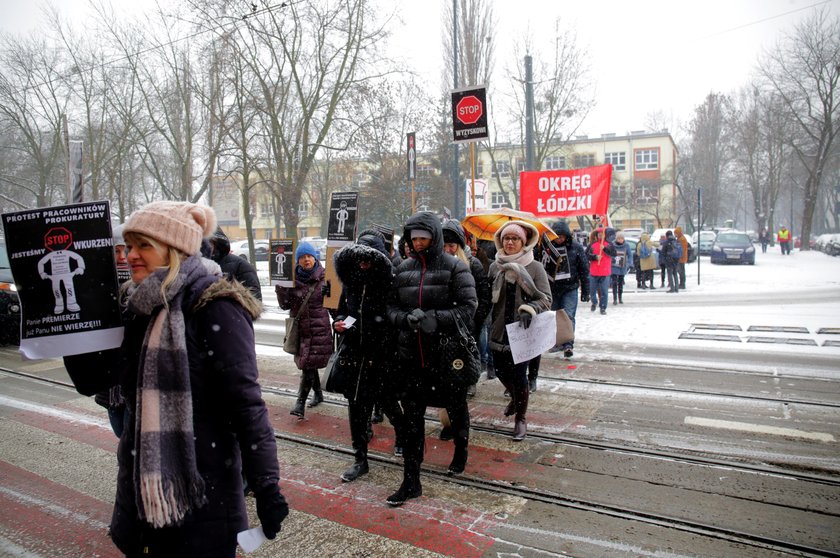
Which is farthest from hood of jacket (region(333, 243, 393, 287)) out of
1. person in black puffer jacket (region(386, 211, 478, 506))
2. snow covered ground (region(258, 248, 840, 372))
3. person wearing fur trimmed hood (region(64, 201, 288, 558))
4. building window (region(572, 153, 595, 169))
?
building window (region(572, 153, 595, 169))

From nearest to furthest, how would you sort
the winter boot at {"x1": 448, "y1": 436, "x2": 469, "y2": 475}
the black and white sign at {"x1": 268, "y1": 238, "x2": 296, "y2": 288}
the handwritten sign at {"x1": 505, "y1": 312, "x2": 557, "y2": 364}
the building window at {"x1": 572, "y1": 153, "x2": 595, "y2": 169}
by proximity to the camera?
the winter boot at {"x1": 448, "y1": 436, "x2": 469, "y2": 475} → the handwritten sign at {"x1": 505, "y1": 312, "x2": 557, "y2": 364} → the black and white sign at {"x1": 268, "y1": 238, "x2": 296, "y2": 288} → the building window at {"x1": 572, "y1": 153, "x2": 595, "y2": 169}

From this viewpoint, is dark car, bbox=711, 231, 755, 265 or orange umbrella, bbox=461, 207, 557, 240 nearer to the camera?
orange umbrella, bbox=461, 207, 557, 240

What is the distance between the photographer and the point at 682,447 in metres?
5.07

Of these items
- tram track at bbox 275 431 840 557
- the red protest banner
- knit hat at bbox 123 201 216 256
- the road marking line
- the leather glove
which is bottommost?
the road marking line

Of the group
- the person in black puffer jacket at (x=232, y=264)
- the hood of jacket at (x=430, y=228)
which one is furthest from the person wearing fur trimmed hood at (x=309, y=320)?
the hood of jacket at (x=430, y=228)

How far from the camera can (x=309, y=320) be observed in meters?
6.29

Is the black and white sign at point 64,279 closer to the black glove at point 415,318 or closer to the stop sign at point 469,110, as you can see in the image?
the black glove at point 415,318

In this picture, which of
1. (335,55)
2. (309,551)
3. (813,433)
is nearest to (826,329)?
(813,433)

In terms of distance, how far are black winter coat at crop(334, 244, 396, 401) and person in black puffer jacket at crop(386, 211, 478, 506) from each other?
0.56 ft

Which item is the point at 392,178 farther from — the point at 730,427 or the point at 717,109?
the point at 717,109

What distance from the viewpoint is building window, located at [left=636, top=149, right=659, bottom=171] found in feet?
216

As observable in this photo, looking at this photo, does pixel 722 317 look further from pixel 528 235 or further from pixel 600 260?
pixel 528 235

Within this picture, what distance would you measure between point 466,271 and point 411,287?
43 centimetres

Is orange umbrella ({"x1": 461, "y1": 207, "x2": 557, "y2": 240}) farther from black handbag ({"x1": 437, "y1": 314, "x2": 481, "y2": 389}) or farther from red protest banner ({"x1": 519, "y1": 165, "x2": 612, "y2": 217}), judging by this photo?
red protest banner ({"x1": 519, "y1": 165, "x2": 612, "y2": 217})
